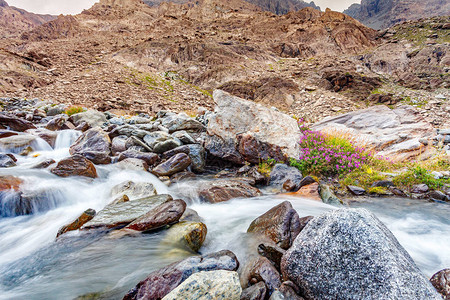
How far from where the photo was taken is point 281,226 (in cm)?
278

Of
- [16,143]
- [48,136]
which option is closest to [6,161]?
[16,143]

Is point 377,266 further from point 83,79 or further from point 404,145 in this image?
point 83,79

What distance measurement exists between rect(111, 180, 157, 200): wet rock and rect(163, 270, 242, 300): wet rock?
3164 millimetres

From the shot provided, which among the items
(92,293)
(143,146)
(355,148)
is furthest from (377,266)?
(143,146)

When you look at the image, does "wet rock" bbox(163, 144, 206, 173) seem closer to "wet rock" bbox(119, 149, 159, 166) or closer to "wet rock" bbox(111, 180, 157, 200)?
"wet rock" bbox(119, 149, 159, 166)

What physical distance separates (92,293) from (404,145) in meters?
10.7

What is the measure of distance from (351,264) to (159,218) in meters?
2.65

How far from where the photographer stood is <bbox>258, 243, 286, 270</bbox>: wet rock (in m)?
2.29

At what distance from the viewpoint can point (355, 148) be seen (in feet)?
23.7

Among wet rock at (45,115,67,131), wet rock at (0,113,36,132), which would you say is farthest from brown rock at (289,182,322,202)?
wet rock at (0,113,36,132)

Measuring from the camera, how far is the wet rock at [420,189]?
5.37 m

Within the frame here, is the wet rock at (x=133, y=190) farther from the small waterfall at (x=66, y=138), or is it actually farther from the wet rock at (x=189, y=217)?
the small waterfall at (x=66, y=138)

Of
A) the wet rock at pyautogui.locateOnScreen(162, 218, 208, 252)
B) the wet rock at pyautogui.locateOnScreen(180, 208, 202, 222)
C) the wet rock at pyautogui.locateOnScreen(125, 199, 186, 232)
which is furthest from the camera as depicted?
the wet rock at pyautogui.locateOnScreen(180, 208, 202, 222)

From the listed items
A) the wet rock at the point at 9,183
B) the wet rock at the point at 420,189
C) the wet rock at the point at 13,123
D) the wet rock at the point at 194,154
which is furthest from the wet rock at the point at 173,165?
the wet rock at the point at 13,123
